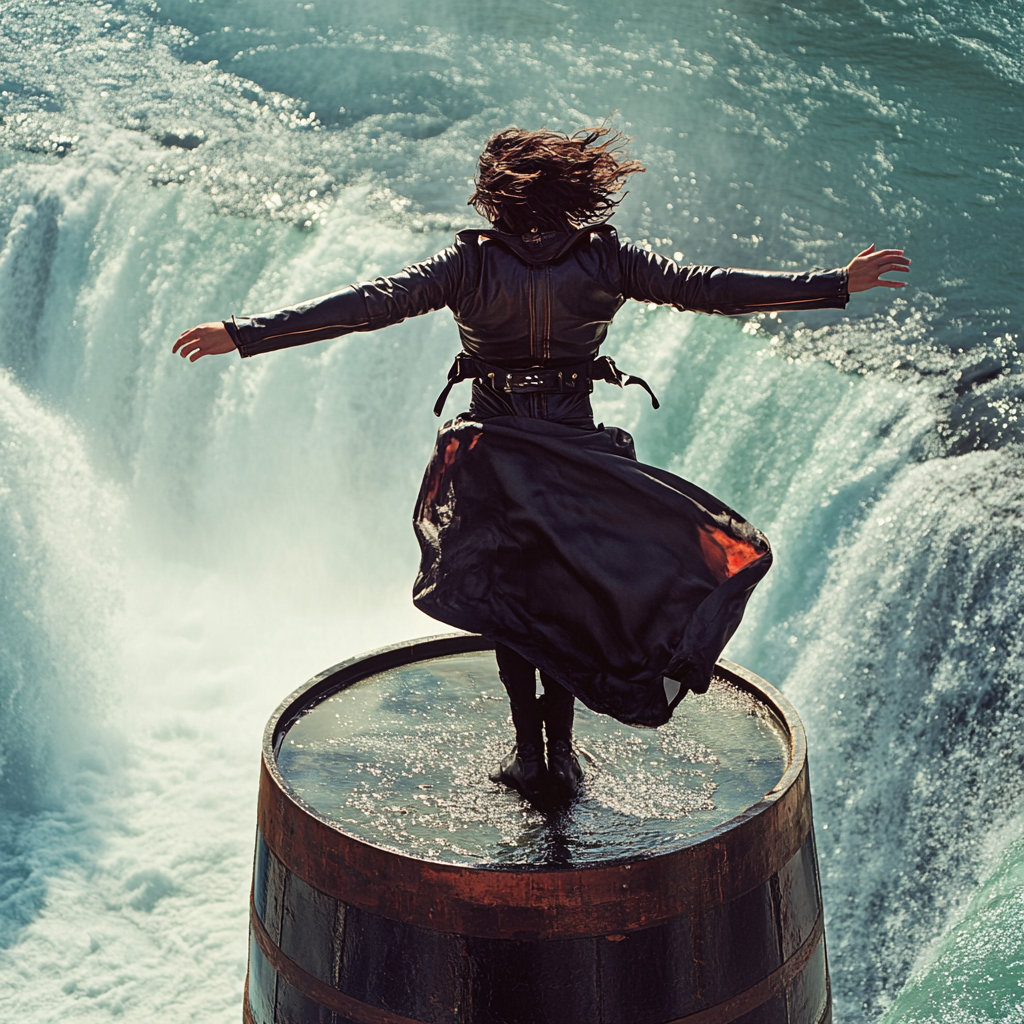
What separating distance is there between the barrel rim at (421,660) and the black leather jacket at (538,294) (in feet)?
3.20

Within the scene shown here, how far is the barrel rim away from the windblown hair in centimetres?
128

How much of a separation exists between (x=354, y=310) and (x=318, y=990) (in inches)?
54.7

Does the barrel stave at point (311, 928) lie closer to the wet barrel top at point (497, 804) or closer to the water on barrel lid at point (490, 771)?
the wet barrel top at point (497, 804)

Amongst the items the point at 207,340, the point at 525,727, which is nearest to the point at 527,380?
the point at 207,340

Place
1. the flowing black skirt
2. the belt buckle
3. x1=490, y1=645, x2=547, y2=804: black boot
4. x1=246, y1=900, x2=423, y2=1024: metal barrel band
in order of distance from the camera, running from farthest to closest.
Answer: x1=490, y1=645, x2=547, y2=804: black boot
the belt buckle
the flowing black skirt
x1=246, y1=900, x2=423, y2=1024: metal barrel band

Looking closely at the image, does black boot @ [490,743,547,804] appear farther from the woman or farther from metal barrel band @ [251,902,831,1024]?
metal barrel band @ [251,902,831,1024]

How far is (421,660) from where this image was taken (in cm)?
366

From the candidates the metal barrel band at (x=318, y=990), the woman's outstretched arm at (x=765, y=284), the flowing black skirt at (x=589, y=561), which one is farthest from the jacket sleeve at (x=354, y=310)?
the metal barrel band at (x=318, y=990)

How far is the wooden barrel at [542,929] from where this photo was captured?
96.5 inches

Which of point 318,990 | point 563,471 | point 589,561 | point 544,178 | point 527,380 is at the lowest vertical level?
point 318,990

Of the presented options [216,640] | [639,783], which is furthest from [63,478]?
[639,783]

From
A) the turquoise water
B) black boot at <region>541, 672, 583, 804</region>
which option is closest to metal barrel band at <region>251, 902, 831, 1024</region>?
black boot at <region>541, 672, 583, 804</region>

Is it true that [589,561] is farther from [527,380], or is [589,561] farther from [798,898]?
[798,898]

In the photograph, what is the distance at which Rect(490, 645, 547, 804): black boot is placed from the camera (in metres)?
2.91
